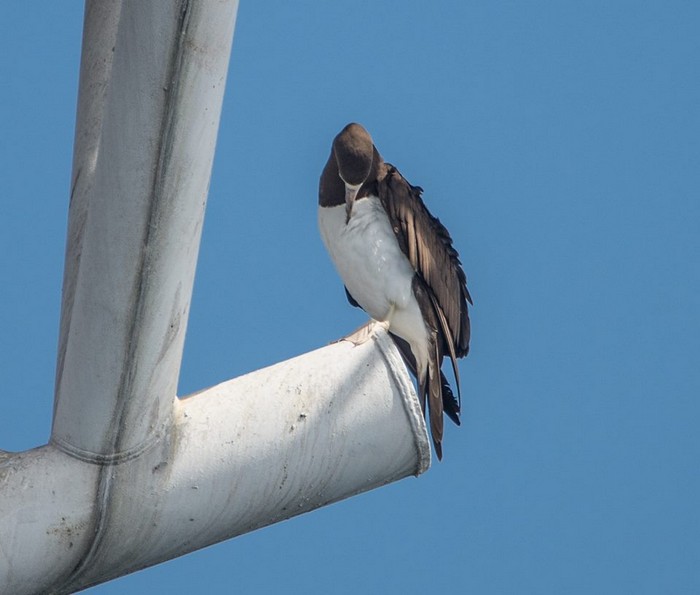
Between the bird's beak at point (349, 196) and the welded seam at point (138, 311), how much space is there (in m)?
1.67

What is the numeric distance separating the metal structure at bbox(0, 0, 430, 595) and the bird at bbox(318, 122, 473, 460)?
38.0 inches

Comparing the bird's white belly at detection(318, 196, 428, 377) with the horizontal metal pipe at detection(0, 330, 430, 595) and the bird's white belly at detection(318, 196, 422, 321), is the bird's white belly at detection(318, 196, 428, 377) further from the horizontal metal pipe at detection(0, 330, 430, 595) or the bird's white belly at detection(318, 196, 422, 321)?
the horizontal metal pipe at detection(0, 330, 430, 595)

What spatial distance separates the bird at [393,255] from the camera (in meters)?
5.41

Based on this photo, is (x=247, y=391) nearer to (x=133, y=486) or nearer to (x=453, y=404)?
(x=133, y=486)

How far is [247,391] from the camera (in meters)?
4.15

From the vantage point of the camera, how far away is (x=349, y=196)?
5.38 metres

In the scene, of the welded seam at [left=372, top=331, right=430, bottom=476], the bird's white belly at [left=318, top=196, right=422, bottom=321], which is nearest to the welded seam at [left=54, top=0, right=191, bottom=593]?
the welded seam at [left=372, top=331, right=430, bottom=476]

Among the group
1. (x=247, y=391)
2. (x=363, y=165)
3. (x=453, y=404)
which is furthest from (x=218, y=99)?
(x=453, y=404)

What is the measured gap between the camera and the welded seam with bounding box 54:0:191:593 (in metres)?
3.48

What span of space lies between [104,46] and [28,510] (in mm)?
1371

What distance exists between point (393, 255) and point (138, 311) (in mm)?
1878

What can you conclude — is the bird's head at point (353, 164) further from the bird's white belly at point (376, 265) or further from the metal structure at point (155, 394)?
the metal structure at point (155, 394)

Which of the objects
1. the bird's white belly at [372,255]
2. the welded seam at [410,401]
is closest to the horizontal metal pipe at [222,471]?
the welded seam at [410,401]

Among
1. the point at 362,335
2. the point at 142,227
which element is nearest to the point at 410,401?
the point at 362,335
